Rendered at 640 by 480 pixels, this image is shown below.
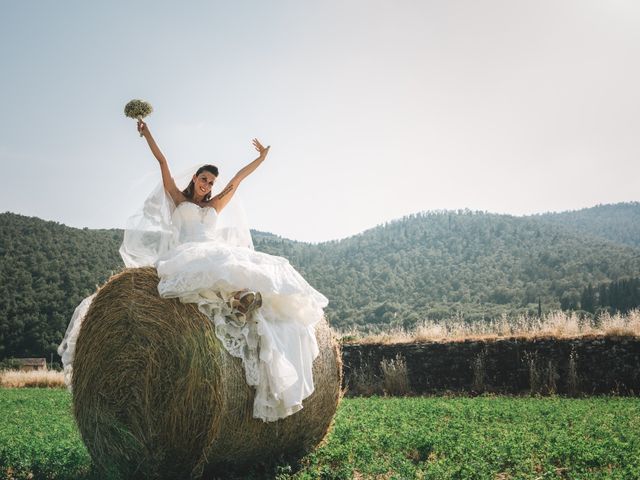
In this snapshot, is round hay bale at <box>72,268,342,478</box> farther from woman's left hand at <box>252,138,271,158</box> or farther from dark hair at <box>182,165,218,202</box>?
woman's left hand at <box>252,138,271,158</box>

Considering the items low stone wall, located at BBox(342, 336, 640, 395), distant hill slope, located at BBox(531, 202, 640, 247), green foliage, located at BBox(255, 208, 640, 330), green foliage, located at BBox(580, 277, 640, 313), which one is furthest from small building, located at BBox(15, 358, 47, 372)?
distant hill slope, located at BBox(531, 202, 640, 247)

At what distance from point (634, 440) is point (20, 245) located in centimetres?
5587

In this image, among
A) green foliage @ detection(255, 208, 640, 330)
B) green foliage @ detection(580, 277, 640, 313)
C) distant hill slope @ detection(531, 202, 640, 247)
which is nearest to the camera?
green foliage @ detection(580, 277, 640, 313)

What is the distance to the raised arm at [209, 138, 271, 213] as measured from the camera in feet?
24.9

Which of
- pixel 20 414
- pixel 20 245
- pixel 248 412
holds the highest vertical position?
pixel 20 245

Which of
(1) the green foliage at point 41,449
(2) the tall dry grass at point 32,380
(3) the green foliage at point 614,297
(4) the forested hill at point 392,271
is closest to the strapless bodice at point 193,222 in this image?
(1) the green foliage at point 41,449

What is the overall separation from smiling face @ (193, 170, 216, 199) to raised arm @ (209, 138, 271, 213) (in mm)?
176

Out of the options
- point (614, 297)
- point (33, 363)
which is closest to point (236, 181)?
point (33, 363)

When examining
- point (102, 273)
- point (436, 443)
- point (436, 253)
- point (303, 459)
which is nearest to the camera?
point (303, 459)

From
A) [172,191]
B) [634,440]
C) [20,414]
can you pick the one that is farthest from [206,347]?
[20,414]

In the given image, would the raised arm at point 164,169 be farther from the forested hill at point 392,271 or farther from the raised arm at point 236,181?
the forested hill at point 392,271

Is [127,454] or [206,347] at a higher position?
[206,347]

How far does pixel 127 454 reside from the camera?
5.43 m

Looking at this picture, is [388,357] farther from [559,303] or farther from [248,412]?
[559,303]
